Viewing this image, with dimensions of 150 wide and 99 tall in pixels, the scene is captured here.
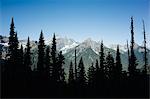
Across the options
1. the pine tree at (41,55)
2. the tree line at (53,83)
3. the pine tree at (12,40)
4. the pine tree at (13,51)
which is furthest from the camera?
the pine tree at (12,40)

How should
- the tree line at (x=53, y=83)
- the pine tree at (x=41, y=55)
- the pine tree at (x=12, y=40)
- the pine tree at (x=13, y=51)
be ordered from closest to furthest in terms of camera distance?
the tree line at (x=53, y=83)
the pine tree at (x=13, y=51)
the pine tree at (x=41, y=55)
the pine tree at (x=12, y=40)

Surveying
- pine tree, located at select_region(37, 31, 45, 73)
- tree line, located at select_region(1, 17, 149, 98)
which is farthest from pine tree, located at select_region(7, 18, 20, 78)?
pine tree, located at select_region(37, 31, 45, 73)

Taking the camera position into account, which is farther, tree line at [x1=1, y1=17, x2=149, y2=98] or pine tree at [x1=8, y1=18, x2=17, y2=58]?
pine tree at [x1=8, y1=18, x2=17, y2=58]

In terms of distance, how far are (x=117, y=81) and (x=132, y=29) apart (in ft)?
44.2

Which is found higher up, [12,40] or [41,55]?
[12,40]

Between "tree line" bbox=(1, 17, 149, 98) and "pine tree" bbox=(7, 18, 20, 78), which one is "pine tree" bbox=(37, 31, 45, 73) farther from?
"pine tree" bbox=(7, 18, 20, 78)

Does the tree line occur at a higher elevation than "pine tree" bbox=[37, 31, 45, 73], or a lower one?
lower

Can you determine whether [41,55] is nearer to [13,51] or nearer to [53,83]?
[13,51]

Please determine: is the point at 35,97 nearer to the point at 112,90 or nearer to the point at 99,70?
the point at 112,90

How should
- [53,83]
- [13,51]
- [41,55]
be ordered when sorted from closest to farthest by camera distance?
[53,83], [13,51], [41,55]

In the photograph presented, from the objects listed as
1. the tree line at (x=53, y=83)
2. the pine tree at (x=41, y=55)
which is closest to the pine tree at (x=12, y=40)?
Result: the tree line at (x=53, y=83)

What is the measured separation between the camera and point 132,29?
189 feet

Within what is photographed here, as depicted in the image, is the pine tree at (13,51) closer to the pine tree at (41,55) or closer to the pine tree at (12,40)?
the pine tree at (12,40)

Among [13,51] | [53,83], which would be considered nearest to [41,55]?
[13,51]
